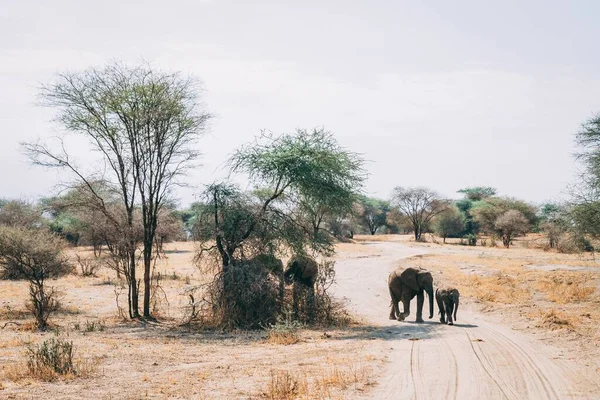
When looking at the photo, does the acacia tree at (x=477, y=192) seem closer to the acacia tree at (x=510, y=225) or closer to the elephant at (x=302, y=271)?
the acacia tree at (x=510, y=225)

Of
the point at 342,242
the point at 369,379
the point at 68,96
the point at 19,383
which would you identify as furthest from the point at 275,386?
the point at 342,242

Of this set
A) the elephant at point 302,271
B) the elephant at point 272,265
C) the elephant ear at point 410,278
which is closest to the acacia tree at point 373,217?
the elephant at point 302,271

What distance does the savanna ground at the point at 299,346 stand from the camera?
10.4m

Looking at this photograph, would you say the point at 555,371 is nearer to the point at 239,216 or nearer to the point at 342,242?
the point at 239,216

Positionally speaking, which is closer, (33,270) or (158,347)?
(158,347)

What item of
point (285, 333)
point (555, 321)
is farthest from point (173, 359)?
point (555, 321)

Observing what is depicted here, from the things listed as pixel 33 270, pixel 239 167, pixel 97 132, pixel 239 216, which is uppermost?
pixel 97 132

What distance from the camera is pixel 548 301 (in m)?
22.0

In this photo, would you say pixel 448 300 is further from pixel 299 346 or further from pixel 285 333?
pixel 299 346

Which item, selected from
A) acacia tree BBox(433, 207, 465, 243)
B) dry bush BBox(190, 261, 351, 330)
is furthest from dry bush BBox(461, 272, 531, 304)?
acacia tree BBox(433, 207, 465, 243)

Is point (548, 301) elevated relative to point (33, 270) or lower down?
lower down

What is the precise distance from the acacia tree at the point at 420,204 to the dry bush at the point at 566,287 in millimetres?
52694

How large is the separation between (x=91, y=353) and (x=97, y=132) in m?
8.85

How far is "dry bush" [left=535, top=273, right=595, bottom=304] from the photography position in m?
22.3
